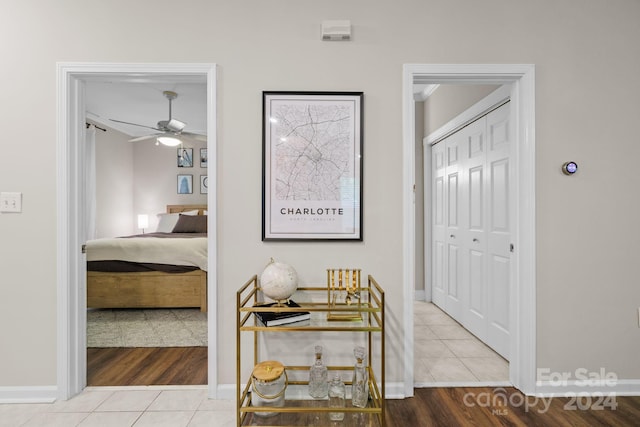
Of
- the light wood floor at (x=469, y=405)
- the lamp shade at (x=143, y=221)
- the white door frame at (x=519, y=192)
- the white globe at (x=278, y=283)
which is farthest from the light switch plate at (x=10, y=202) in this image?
the lamp shade at (x=143, y=221)

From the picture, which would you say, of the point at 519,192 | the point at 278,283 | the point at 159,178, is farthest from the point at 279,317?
the point at 159,178

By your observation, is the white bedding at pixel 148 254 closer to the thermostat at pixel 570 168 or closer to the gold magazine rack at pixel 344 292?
the gold magazine rack at pixel 344 292

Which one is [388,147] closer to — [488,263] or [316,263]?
[316,263]

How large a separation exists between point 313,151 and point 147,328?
2299 mm

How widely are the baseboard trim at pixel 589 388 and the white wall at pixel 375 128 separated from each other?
7 cm

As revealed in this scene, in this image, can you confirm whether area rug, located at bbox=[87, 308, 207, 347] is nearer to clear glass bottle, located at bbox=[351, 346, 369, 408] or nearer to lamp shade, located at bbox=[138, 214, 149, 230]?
clear glass bottle, located at bbox=[351, 346, 369, 408]

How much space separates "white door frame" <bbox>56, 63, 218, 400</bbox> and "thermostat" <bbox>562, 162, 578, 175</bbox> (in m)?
2.05

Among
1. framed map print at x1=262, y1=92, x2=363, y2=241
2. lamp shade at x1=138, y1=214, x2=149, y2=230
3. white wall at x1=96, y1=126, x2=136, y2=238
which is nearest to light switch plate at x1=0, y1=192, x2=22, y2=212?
framed map print at x1=262, y1=92, x2=363, y2=241

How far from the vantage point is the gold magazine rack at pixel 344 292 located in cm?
169

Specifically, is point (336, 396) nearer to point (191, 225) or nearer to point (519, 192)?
point (519, 192)

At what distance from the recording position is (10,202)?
6.17 feet

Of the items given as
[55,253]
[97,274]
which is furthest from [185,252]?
[55,253]

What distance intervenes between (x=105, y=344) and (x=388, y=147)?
2.66 meters

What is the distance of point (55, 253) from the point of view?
189 centimetres
